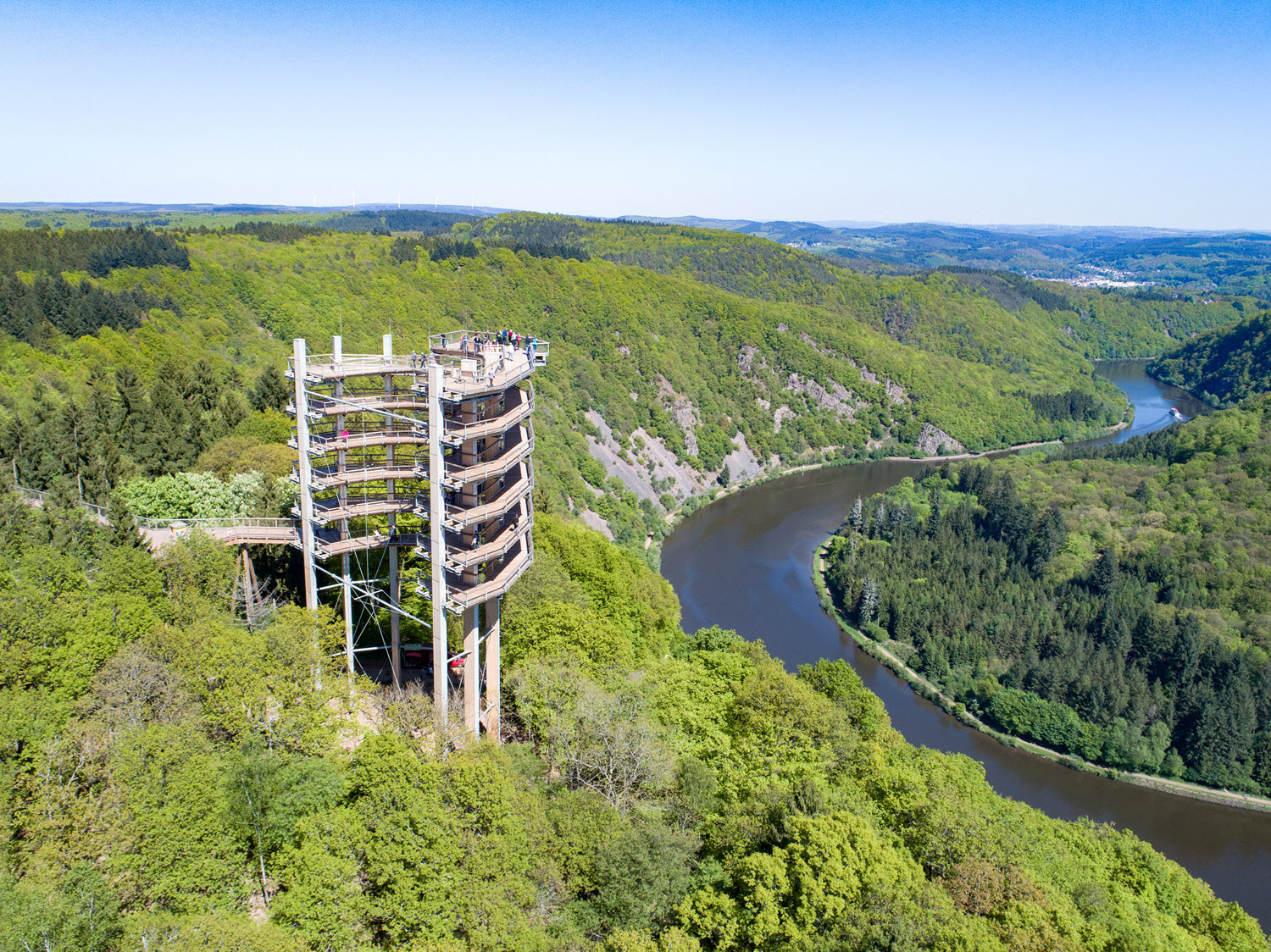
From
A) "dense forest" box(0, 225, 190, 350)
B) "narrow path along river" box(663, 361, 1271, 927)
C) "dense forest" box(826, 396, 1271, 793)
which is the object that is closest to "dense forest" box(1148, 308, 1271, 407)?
"dense forest" box(826, 396, 1271, 793)

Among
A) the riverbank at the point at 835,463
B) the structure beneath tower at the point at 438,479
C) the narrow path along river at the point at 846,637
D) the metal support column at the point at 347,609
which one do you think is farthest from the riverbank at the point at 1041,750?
the metal support column at the point at 347,609

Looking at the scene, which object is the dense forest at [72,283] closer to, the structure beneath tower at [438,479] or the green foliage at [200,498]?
the green foliage at [200,498]

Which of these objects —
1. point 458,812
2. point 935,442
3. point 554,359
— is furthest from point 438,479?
point 935,442

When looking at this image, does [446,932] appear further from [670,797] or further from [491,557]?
[491,557]

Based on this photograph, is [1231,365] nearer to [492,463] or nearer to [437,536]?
[492,463]

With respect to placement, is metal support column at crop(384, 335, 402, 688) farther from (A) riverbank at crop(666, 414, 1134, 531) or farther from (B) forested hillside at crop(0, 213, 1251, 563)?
(A) riverbank at crop(666, 414, 1134, 531)
